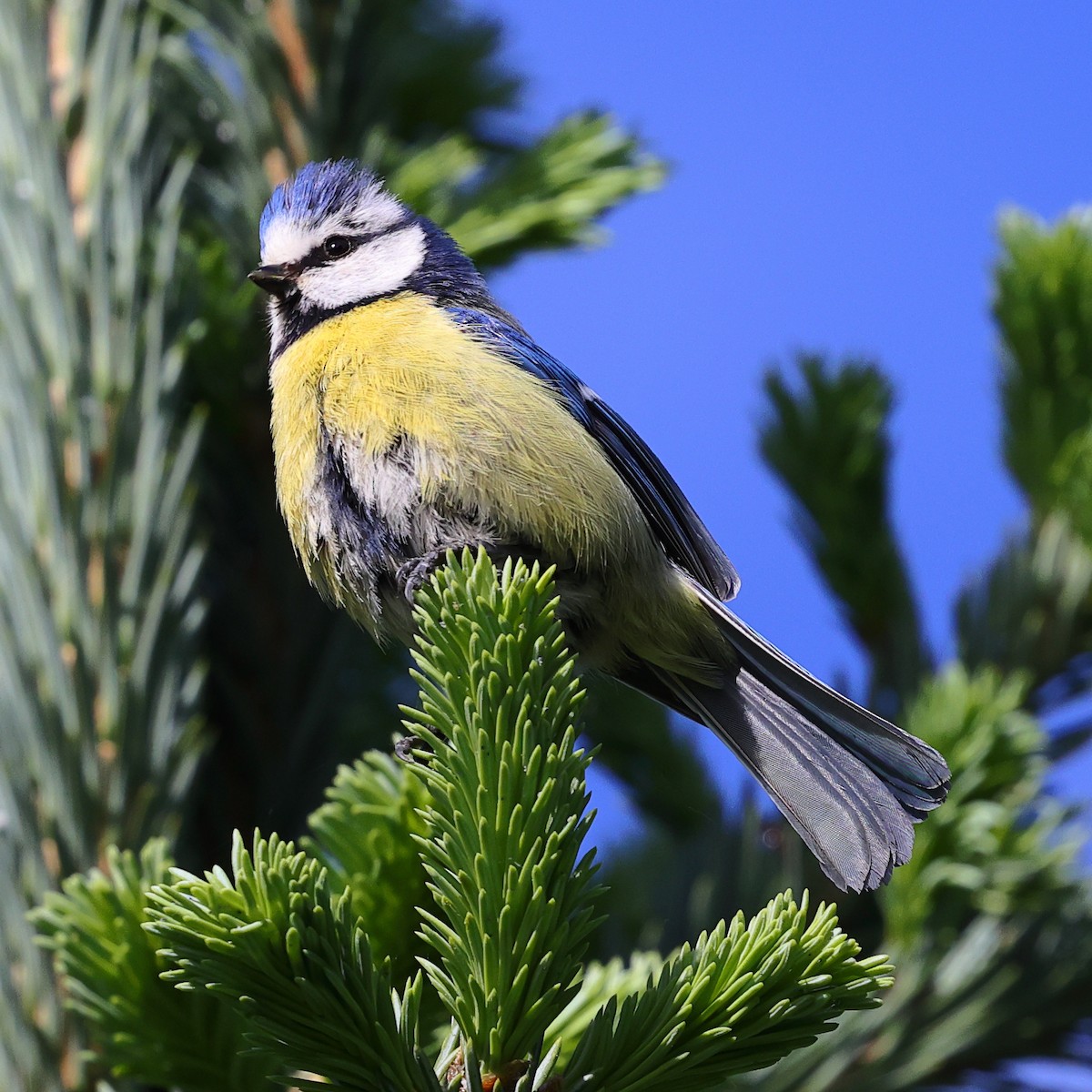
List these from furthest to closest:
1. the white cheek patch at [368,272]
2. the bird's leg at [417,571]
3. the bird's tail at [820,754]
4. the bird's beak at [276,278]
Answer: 1. the white cheek patch at [368,272]
2. the bird's beak at [276,278]
3. the bird's leg at [417,571]
4. the bird's tail at [820,754]

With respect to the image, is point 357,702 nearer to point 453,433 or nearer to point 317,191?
point 453,433

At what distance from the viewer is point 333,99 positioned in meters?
1.93

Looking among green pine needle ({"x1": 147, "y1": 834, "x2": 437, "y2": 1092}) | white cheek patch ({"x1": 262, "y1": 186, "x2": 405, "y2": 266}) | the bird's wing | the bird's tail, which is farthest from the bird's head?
green pine needle ({"x1": 147, "y1": 834, "x2": 437, "y2": 1092})

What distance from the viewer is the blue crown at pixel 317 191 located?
177 cm

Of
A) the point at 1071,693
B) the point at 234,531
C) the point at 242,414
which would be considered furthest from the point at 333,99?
the point at 1071,693

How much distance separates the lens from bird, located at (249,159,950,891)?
4.70 ft

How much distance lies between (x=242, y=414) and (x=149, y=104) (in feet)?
1.45

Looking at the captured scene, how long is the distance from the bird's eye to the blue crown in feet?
0.19

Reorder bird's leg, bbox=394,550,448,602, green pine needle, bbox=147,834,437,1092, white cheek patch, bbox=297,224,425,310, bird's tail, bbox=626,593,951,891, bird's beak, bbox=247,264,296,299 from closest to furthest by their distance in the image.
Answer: green pine needle, bbox=147,834,437,1092 < bird's tail, bbox=626,593,951,891 < bird's leg, bbox=394,550,448,602 < bird's beak, bbox=247,264,296,299 < white cheek patch, bbox=297,224,425,310

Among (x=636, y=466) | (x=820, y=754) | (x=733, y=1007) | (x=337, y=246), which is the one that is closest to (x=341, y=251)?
(x=337, y=246)

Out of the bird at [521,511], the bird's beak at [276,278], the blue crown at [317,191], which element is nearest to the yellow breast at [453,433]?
the bird at [521,511]

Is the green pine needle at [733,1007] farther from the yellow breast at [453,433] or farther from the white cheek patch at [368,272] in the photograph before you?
the white cheek patch at [368,272]

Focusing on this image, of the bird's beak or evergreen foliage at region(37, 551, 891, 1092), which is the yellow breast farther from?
evergreen foliage at region(37, 551, 891, 1092)

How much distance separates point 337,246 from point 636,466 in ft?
1.92
